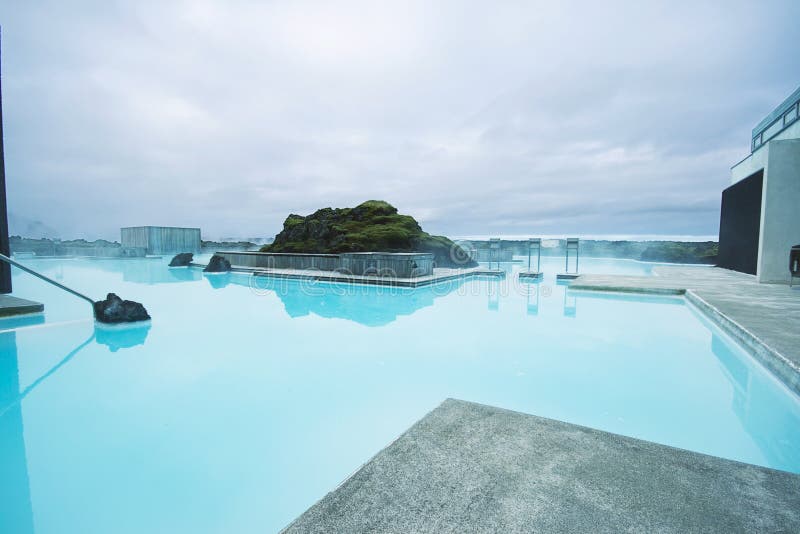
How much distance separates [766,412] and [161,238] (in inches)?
1715

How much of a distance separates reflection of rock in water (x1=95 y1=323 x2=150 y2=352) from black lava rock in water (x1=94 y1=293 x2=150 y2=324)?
233 mm

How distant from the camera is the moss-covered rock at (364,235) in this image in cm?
2252

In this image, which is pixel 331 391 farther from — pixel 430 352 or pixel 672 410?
pixel 672 410

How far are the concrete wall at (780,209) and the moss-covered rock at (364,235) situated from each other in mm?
14368

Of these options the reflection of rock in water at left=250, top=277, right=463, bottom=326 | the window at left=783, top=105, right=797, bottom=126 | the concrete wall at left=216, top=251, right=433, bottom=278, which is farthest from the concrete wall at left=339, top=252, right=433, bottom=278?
the window at left=783, top=105, right=797, bottom=126

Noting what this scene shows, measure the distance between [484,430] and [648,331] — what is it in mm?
6658

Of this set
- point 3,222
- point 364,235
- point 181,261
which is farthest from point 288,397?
point 181,261

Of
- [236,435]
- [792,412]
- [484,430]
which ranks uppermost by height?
[484,430]

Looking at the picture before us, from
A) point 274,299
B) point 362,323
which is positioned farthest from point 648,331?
point 274,299

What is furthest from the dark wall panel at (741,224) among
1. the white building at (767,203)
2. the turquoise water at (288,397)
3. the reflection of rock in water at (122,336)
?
the reflection of rock in water at (122,336)

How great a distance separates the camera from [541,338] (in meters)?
7.07

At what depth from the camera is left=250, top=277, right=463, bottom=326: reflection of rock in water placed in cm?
937

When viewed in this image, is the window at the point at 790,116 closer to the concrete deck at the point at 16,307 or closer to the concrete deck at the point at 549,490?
the concrete deck at the point at 549,490

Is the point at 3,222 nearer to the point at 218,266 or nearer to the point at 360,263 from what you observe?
the point at 360,263
